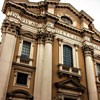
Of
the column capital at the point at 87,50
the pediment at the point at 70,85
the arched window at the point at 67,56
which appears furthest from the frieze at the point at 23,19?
the pediment at the point at 70,85

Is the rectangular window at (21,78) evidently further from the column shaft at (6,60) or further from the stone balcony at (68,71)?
the stone balcony at (68,71)

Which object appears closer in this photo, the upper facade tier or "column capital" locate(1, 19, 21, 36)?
"column capital" locate(1, 19, 21, 36)

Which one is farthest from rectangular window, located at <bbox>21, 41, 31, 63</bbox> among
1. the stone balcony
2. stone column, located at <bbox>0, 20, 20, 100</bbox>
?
the stone balcony

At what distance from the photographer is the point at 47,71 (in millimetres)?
14797

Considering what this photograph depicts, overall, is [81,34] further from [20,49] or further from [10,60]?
[10,60]

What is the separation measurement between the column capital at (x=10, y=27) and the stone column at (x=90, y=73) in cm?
838

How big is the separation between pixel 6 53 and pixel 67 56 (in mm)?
7003

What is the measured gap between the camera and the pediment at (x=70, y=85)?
15021mm

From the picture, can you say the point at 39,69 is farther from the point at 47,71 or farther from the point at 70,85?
the point at 70,85

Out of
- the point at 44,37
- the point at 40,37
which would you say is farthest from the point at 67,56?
the point at 40,37

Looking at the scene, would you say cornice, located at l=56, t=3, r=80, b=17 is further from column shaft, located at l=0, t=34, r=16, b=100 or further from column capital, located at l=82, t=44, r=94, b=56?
column shaft, located at l=0, t=34, r=16, b=100

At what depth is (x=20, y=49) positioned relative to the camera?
15.4 m

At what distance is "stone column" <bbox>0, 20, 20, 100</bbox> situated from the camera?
41.6 ft

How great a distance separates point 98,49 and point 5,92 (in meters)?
13.3
